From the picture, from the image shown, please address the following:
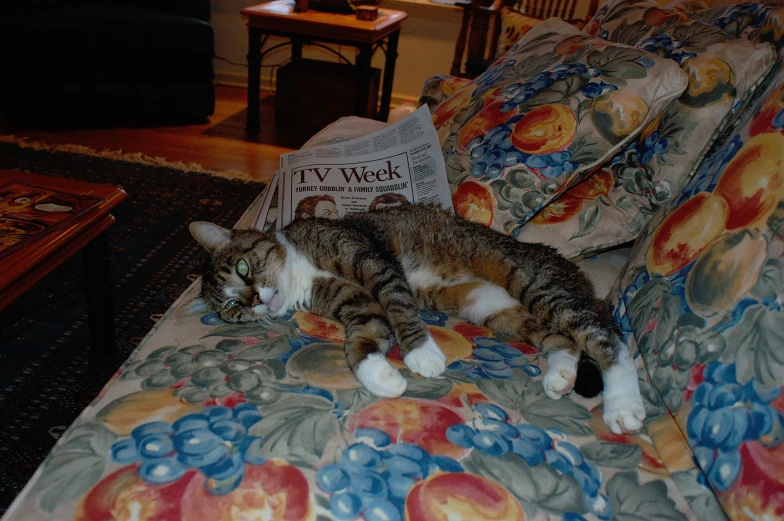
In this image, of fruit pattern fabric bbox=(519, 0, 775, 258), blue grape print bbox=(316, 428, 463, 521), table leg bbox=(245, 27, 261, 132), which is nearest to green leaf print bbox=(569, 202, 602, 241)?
fruit pattern fabric bbox=(519, 0, 775, 258)

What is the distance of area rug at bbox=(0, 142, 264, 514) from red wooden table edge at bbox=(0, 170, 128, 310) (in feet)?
0.52

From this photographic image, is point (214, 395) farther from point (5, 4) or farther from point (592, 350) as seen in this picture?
point (5, 4)

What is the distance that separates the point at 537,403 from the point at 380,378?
0.25 metres

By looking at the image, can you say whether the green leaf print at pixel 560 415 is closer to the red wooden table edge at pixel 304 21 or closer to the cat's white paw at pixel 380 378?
the cat's white paw at pixel 380 378

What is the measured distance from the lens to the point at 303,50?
4.67m

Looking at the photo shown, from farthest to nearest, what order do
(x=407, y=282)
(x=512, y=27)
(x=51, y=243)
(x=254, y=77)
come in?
(x=254, y=77) < (x=512, y=27) < (x=407, y=282) < (x=51, y=243)

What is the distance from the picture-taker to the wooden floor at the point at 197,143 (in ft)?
10.5

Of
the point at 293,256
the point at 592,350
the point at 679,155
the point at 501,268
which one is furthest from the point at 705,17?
the point at 293,256

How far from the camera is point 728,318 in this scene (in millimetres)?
781

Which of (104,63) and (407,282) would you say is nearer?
(407,282)

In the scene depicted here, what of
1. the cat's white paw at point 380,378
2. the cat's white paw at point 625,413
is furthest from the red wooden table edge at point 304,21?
the cat's white paw at point 625,413

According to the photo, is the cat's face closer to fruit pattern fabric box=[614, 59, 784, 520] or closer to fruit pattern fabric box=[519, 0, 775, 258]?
fruit pattern fabric box=[519, 0, 775, 258]

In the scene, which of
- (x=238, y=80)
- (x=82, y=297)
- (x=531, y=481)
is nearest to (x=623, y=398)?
(x=531, y=481)

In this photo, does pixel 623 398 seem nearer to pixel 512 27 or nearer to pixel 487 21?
pixel 512 27
